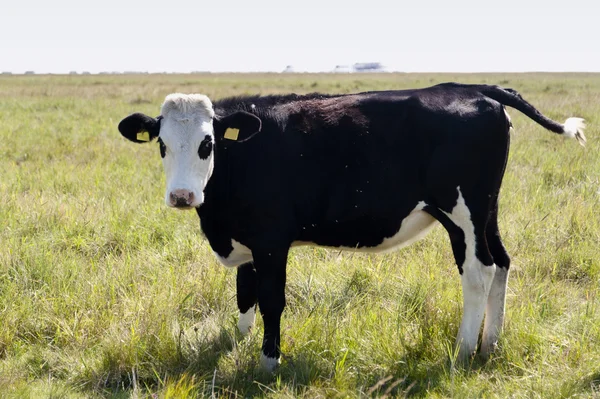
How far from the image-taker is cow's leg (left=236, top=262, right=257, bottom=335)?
4.76m

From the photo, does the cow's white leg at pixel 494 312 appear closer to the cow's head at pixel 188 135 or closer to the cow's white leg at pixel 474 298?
the cow's white leg at pixel 474 298

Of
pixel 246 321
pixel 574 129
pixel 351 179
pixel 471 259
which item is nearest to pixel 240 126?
pixel 351 179

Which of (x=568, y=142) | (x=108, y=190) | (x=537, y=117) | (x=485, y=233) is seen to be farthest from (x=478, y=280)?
(x=568, y=142)

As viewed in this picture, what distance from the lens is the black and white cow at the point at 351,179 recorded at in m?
4.16

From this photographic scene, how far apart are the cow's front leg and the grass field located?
13 cm

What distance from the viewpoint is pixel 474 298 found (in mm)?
4289

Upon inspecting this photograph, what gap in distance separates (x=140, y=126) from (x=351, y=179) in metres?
1.50

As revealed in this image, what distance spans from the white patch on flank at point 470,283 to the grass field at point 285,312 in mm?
141

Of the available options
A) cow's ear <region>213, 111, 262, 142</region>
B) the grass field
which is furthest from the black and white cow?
the grass field

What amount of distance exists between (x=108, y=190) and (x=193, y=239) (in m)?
2.57

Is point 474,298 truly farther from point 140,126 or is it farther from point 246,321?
point 140,126

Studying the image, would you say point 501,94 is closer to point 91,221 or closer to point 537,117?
point 537,117

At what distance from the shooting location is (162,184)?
28.9ft

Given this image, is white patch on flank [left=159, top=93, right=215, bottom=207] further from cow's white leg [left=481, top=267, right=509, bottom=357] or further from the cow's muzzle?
cow's white leg [left=481, top=267, right=509, bottom=357]
